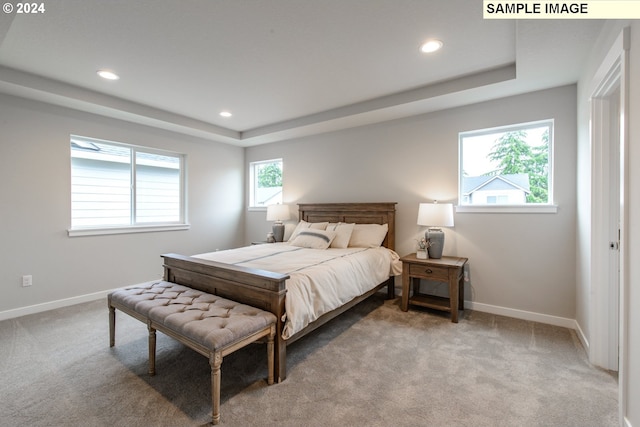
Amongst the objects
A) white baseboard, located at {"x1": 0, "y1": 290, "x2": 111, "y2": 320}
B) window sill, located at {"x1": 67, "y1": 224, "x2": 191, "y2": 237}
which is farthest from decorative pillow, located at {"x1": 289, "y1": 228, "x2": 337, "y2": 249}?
white baseboard, located at {"x1": 0, "y1": 290, "x2": 111, "y2": 320}

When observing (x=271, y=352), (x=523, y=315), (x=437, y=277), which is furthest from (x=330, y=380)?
(x=523, y=315)

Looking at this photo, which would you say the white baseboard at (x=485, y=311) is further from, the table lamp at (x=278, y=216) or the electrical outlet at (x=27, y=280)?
the table lamp at (x=278, y=216)

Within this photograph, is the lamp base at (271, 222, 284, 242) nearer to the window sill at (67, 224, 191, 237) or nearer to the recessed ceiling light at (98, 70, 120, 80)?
the window sill at (67, 224, 191, 237)

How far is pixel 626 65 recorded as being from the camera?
1.50 m

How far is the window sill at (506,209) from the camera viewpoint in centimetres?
291

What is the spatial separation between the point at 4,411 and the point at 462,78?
14.2 feet

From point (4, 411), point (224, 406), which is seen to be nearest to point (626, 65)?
point (224, 406)

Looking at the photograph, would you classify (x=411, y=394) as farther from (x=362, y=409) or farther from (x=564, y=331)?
(x=564, y=331)

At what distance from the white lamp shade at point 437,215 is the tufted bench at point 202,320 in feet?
6.92

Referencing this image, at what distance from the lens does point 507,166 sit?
126 inches

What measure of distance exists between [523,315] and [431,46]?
2.84 meters

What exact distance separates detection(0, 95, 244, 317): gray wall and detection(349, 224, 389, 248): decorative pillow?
287 cm

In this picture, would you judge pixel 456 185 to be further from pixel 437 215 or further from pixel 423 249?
pixel 423 249

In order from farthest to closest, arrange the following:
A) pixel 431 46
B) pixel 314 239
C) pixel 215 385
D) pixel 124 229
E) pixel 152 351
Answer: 1. pixel 124 229
2. pixel 314 239
3. pixel 431 46
4. pixel 152 351
5. pixel 215 385
